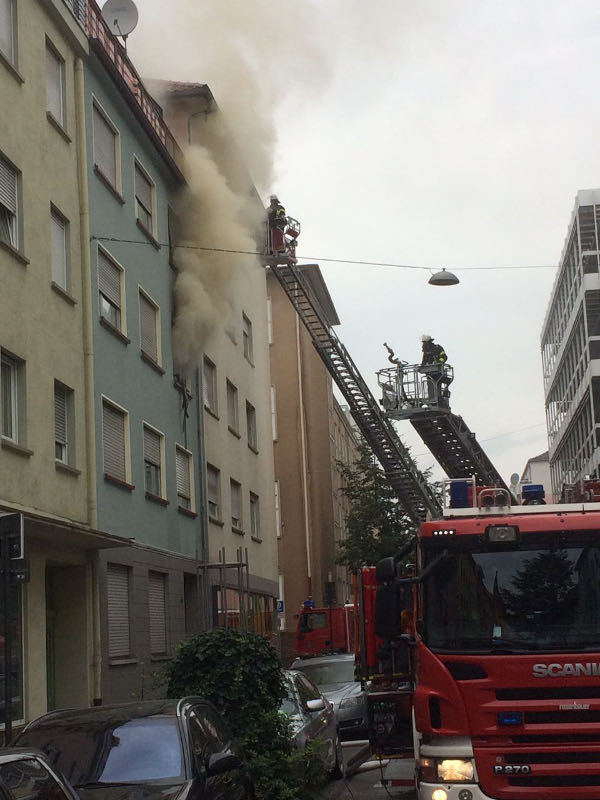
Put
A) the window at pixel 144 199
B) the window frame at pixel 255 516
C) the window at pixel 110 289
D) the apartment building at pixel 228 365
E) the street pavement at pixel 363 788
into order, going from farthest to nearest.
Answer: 1. the window frame at pixel 255 516
2. the apartment building at pixel 228 365
3. the window at pixel 144 199
4. the window at pixel 110 289
5. the street pavement at pixel 363 788

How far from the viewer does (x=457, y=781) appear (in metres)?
8.24

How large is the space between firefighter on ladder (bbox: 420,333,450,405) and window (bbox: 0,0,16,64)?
14.0 metres

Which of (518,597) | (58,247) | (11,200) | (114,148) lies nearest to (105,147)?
(114,148)

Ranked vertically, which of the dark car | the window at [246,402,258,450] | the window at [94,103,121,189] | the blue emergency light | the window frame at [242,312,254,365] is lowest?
the dark car

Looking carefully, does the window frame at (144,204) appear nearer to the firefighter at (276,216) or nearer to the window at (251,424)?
the firefighter at (276,216)

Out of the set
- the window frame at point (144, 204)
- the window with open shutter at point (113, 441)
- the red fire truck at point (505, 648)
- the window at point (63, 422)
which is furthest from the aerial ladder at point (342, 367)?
the red fire truck at point (505, 648)

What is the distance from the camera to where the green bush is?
10.1m

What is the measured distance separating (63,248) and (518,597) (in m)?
11.3

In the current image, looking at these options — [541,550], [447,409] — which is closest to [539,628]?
[541,550]

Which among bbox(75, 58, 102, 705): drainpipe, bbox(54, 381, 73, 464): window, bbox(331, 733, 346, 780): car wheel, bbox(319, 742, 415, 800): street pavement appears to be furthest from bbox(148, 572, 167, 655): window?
bbox(331, 733, 346, 780): car wheel

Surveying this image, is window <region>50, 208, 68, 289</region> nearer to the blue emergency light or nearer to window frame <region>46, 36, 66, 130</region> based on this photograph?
window frame <region>46, 36, 66, 130</region>

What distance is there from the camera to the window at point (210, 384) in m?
27.4

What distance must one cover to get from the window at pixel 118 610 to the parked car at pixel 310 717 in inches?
223

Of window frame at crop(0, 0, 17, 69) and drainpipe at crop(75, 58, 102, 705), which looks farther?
drainpipe at crop(75, 58, 102, 705)
